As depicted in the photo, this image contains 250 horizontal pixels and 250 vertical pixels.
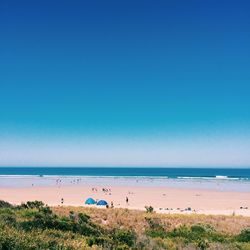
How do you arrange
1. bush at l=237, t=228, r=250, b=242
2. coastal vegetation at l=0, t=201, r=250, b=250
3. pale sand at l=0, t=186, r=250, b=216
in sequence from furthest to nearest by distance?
pale sand at l=0, t=186, r=250, b=216, bush at l=237, t=228, r=250, b=242, coastal vegetation at l=0, t=201, r=250, b=250

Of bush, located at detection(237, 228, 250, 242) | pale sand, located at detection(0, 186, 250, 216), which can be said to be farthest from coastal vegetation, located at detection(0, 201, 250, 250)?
pale sand, located at detection(0, 186, 250, 216)

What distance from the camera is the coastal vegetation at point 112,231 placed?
32.8 feet

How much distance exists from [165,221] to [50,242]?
1423cm

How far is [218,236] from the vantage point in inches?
714

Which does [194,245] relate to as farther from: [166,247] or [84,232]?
[84,232]

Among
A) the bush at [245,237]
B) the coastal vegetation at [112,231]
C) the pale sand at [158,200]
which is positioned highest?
the coastal vegetation at [112,231]

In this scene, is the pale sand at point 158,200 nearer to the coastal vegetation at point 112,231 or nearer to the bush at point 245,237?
the coastal vegetation at point 112,231

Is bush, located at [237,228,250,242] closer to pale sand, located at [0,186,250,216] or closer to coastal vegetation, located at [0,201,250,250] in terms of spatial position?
coastal vegetation, located at [0,201,250,250]

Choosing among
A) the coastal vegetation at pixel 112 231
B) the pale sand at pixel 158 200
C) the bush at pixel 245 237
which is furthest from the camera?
the pale sand at pixel 158 200

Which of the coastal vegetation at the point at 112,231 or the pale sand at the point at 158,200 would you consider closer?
the coastal vegetation at the point at 112,231

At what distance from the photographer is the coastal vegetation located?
10.0m

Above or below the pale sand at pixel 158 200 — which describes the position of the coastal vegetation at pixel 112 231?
above

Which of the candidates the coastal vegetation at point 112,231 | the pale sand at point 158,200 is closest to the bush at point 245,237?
the coastal vegetation at point 112,231

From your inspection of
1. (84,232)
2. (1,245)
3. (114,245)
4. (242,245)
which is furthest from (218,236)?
(1,245)
